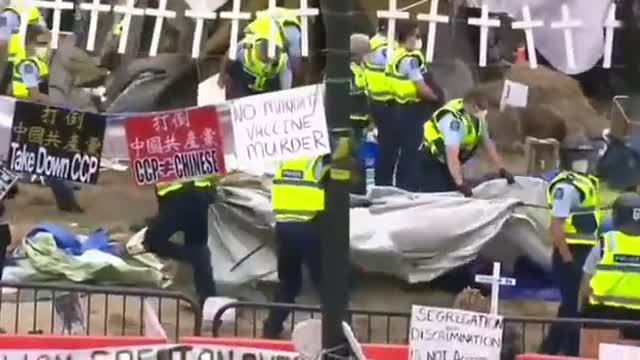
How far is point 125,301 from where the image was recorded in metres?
10.5

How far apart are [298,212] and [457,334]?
270 centimetres

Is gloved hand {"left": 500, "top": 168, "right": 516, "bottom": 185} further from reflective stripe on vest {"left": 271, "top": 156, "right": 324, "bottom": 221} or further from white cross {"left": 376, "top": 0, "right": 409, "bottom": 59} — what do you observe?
white cross {"left": 376, "top": 0, "right": 409, "bottom": 59}

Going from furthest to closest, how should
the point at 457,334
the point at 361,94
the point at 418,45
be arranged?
the point at 361,94 → the point at 418,45 → the point at 457,334

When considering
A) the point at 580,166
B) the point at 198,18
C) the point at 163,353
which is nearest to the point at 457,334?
the point at 163,353

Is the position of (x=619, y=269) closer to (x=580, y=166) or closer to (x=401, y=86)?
(x=580, y=166)

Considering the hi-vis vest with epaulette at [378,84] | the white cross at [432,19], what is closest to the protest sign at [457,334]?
the white cross at [432,19]

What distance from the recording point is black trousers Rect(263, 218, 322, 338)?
10.6 m

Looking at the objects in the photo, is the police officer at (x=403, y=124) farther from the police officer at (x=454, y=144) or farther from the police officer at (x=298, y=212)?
the police officer at (x=298, y=212)

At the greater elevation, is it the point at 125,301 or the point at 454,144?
the point at 454,144

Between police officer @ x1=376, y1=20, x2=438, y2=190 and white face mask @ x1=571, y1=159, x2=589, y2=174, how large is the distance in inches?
43.5

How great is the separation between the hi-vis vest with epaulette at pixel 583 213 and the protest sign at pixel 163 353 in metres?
3.08

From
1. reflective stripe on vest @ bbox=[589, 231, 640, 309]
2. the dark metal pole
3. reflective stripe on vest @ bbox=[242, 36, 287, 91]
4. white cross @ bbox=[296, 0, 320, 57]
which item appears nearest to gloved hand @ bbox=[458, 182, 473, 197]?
reflective stripe on vest @ bbox=[242, 36, 287, 91]

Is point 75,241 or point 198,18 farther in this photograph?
point 75,241

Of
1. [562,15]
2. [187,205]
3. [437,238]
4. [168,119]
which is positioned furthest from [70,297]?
[562,15]
